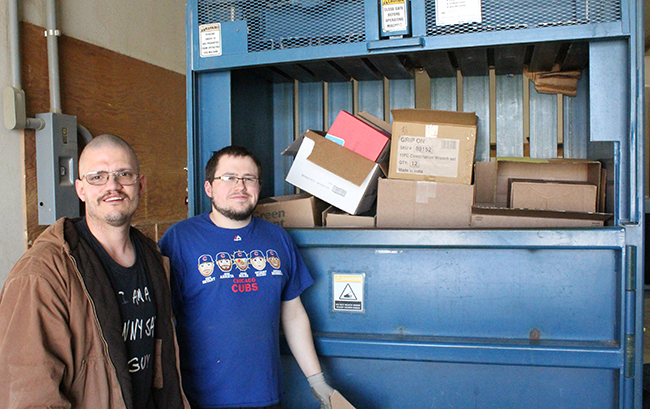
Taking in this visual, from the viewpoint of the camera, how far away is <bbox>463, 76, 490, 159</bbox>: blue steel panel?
2.64 metres

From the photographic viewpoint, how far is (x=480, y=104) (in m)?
2.66

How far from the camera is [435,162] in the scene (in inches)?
81.3

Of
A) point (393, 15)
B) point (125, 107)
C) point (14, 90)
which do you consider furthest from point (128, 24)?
point (393, 15)

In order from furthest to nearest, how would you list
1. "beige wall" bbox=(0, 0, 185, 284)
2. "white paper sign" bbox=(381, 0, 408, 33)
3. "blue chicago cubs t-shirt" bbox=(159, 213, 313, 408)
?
"beige wall" bbox=(0, 0, 185, 284) < "white paper sign" bbox=(381, 0, 408, 33) < "blue chicago cubs t-shirt" bbox=(159, 213, 313, 408)

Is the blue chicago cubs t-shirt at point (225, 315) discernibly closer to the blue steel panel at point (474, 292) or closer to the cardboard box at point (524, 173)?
the blue steel panel at point (474, 292)

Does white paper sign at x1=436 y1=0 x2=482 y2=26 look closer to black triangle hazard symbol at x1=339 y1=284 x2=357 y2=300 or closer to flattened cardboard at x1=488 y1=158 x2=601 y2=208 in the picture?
flattened cardboard at x1=488 y1=158 x2=601 y2=208

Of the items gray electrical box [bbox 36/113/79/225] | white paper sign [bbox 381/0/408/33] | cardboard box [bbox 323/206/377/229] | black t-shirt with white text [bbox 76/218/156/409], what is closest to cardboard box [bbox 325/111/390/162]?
cardboard box [bbox 323/206/377/229]

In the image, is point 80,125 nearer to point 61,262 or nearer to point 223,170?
point 223,170

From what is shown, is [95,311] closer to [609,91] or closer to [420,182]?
[420,182]

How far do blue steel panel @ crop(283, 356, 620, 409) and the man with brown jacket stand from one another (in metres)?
0.69

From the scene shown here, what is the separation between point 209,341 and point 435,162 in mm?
1125

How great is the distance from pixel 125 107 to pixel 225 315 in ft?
7.76

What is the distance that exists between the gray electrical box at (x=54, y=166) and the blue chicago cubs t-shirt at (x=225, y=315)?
141cm

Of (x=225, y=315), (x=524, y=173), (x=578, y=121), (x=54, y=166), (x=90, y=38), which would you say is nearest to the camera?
(x=225, y=315)
